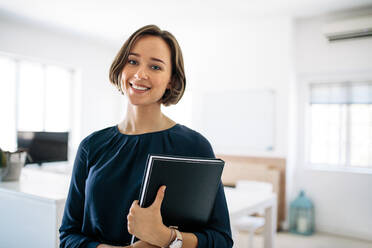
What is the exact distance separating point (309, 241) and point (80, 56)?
449 centimetres

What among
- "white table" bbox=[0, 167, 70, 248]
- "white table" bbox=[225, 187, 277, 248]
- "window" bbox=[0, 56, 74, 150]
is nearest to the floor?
"white table" bbox=[225, 187, 277, 248]

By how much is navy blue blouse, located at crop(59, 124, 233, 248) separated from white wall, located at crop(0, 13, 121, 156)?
4561 millimetres

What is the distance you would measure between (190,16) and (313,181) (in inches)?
108

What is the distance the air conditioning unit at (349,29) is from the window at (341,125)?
1.98 feet

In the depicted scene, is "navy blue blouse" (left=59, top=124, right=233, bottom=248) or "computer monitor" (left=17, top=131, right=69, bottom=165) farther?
"computer monitor" (left=17, top=131, right=69, bottom=165)

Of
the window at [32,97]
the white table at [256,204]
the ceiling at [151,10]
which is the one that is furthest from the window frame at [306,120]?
the window at [32,97]

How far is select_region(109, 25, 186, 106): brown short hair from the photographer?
0.84m

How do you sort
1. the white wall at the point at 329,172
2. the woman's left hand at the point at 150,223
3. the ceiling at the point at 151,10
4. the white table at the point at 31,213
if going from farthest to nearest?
the white wall at the point at 329,172 → the ceiling at the point at 151,10 → the white table at the point at 31,213 → the woman's left hand at the point at 150,223

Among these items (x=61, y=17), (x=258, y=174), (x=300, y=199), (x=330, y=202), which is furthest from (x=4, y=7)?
(x=330, y=202)

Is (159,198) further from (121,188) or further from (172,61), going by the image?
(172,61)

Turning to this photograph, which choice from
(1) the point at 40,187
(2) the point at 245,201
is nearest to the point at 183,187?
(2) the point at 245,201

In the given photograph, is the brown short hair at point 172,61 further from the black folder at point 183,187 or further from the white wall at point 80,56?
the white wall at point 80,56

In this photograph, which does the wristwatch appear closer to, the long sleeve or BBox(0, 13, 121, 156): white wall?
the long sleeve

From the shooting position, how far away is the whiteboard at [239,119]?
14.8 feet
